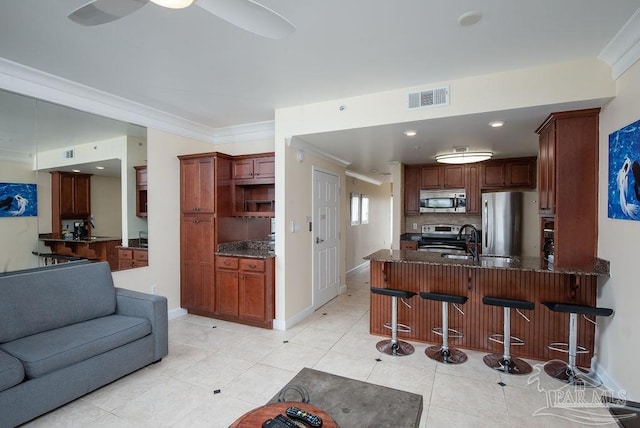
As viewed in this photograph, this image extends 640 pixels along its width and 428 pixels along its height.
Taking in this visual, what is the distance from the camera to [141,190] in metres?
3.97

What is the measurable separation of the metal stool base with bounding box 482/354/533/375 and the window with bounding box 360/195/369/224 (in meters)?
4.86

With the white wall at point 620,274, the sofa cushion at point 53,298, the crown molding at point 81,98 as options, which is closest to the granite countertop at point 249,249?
the sofa cushion at point 53,298

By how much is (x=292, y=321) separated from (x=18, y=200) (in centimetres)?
310

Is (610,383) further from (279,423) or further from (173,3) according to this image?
(173,3)

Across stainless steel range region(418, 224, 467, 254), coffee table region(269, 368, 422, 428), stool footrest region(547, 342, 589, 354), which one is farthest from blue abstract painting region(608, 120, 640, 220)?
stainless steel range region(418, 224, 467, 254)

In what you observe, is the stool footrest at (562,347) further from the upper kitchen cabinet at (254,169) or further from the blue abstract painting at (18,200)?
the blue abstract painting at (18,200)

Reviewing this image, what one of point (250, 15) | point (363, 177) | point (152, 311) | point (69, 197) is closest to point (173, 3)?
point (250, 15)

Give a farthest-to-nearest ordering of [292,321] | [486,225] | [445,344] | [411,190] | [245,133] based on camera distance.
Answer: [411,190]
[486,225]
[245,133]
[292,321]
[445,344]

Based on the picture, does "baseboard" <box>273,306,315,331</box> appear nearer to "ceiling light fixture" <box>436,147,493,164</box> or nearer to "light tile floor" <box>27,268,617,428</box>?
"light tile floor" <box>27,268,617,428</box>

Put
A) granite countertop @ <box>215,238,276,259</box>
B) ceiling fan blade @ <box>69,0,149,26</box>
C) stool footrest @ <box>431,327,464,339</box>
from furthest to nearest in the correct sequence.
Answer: granite countertop @ <box>215,238,276,259</box>
stool footrest @ <box>431,327,464,339</box>
ceiling fan blade @ <box>69,0,149,26</box>

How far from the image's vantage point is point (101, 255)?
11.6ft

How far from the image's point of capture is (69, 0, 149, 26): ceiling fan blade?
1.50 metres

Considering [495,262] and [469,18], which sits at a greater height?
[469,18]

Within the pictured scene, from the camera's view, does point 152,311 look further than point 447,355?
No
